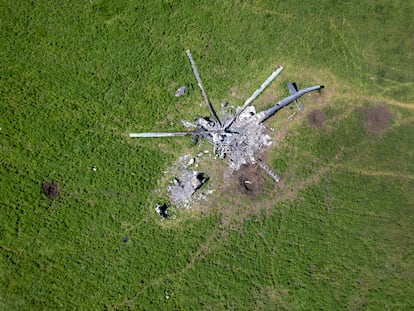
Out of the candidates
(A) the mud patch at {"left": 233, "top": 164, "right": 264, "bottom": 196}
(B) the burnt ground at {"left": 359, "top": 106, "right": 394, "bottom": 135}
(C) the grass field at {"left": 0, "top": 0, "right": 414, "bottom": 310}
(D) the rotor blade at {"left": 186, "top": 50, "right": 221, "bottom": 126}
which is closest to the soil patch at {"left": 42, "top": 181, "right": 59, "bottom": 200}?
(C) the grass field at {"left": 0, "top": 0, "right": 414, "bottom": 310}

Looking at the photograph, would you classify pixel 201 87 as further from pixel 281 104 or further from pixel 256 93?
pixel 281 104

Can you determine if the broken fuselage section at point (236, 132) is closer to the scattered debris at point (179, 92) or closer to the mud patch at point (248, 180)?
the mud patch at point (248, 180)

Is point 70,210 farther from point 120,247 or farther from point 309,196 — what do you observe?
point 309,196

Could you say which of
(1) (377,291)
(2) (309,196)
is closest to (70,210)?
(2) (309,196)

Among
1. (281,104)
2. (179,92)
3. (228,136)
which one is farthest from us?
(281,104)

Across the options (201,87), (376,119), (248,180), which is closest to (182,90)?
(201,87)
